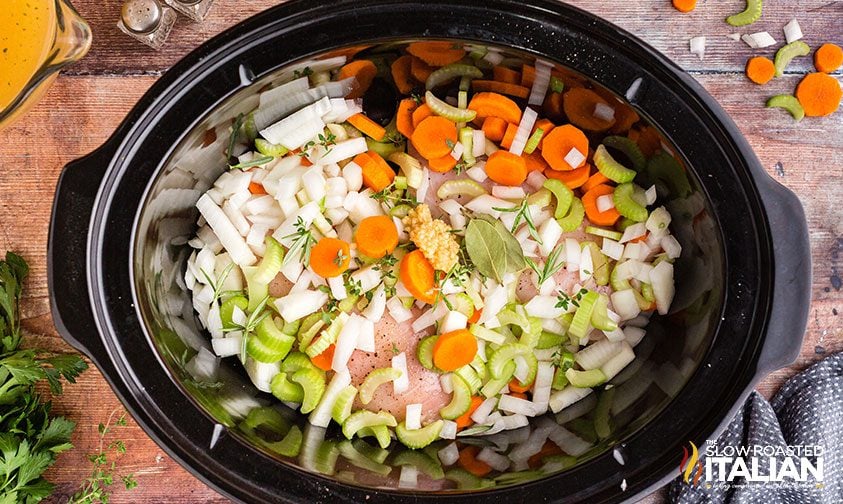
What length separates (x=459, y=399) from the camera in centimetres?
170

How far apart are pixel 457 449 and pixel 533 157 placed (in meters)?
0.76

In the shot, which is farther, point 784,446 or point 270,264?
point 784,446

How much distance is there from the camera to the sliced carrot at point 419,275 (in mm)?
1638

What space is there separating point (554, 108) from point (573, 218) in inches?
11.0

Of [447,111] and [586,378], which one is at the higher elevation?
[447,111]

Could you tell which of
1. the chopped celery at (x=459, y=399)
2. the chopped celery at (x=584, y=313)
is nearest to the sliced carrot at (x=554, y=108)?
the chopped celery at (x=584, y=313)

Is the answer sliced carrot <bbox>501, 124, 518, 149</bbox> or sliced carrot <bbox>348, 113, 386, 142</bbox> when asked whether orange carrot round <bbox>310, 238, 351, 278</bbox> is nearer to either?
sliced carrot <bbox>348, 113, 386, 142</bbox>

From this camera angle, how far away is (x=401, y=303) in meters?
1.70

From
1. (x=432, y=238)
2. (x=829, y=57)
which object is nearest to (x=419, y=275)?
(x=432, y=238)

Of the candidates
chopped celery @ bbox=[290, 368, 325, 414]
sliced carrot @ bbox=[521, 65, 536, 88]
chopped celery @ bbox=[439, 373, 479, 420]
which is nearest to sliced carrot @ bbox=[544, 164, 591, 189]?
sliced carrot @ bbox=[521, 65, 536, 88]

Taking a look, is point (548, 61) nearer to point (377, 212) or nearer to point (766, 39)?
point (377, 212)

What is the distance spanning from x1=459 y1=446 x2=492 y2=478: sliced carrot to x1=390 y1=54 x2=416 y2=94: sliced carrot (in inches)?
35.8

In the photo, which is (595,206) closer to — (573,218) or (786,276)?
(573,218)

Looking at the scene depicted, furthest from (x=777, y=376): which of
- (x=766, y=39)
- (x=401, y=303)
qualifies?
(x=401, y=303)
